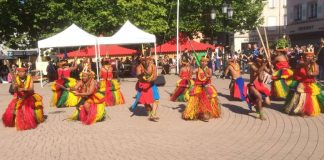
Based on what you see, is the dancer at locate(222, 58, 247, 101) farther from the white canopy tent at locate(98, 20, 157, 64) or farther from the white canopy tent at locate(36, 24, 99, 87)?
the white canopy tent at locate(36, 24, 99, 87)

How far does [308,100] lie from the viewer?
10.1 m

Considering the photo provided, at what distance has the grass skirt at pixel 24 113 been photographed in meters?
9.97

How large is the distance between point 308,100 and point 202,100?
248 centimetres

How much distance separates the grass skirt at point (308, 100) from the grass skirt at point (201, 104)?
6.38 ft

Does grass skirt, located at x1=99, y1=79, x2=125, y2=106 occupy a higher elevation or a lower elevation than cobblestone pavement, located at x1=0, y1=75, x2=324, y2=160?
higher

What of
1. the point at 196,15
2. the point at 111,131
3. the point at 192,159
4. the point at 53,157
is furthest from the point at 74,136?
the point at 196,15

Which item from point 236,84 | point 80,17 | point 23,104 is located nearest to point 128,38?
point 236,84

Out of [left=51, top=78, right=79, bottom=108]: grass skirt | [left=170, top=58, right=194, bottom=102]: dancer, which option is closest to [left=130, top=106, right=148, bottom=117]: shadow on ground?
[left=170, top=58, right=194, bottom=102]: dancer

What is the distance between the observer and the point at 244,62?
2461 cm

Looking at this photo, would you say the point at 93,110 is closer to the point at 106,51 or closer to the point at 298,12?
the point at 106,51

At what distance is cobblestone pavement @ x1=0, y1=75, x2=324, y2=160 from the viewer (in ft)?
23.7

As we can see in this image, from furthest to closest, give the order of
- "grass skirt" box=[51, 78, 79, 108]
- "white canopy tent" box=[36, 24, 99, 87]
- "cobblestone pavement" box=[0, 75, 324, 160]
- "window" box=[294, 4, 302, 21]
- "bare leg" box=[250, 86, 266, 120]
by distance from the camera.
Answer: "window" box=[294, 4, 302, 21] < "white canopy tent" box=[36, 24, 99, 87] < "grass skirt" box=[51, 78, 79, 108] < "bare leg" box=[250, 86, 266, 120] < "cobblestone pavement" box=[0, 75, 324, 160]

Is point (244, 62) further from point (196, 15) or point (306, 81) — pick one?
point (196, 15)

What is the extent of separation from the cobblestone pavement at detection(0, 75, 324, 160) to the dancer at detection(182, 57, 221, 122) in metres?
0.26
